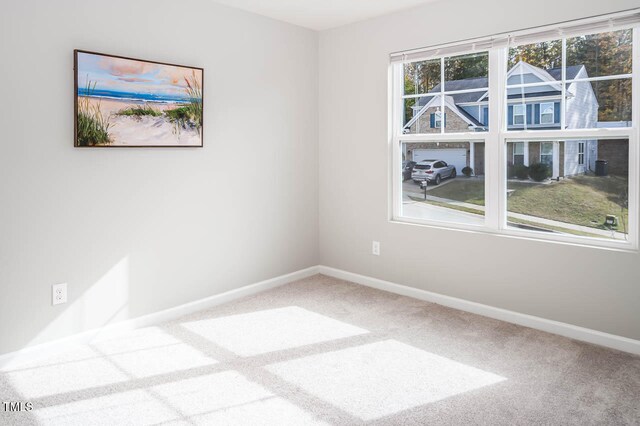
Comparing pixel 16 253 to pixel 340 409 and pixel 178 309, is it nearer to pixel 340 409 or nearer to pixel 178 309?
pixel 178 309

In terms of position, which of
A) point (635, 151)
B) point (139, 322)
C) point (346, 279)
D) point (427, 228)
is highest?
point (635, 151)

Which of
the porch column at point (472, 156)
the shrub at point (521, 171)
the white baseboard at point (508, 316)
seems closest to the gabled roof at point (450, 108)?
the porch column at point (472, 156)

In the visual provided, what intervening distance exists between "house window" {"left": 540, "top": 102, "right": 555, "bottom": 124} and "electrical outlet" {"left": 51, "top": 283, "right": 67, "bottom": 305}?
3275mm

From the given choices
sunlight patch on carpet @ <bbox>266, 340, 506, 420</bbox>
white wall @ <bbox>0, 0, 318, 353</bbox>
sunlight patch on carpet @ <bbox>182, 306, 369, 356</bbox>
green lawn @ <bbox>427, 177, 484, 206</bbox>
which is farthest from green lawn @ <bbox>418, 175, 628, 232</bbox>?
white wall @ <bbox>0, 0, 318, 353</bbox>

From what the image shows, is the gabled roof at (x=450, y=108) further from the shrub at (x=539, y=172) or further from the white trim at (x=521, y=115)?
the shrub at (x=539, y=172)

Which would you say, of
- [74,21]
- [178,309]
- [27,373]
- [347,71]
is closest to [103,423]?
[27,373]

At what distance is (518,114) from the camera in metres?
3.45

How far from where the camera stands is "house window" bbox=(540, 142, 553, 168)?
332 cm

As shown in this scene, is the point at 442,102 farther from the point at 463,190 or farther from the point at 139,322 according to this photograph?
the point at 139,322

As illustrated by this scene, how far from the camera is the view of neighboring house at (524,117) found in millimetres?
3164

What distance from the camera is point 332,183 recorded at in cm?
464

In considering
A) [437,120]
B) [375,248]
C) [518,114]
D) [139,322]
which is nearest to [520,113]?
[518,114]

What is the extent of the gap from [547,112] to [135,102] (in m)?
2.74

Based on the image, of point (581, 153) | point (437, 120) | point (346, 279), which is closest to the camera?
point (581, 153)
